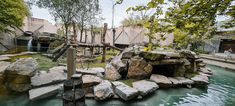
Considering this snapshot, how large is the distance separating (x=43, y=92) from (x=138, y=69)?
9.82ft

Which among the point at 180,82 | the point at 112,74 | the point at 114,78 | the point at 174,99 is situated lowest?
the point at 174,99

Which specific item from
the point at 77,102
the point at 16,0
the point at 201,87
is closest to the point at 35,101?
the point at 77,102

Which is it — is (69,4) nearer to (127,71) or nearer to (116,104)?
(127,71)

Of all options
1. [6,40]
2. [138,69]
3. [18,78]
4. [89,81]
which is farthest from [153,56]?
[6,40]

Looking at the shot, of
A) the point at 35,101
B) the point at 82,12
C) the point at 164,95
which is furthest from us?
the point at 82,12

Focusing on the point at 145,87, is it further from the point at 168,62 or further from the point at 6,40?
the point at 6,40

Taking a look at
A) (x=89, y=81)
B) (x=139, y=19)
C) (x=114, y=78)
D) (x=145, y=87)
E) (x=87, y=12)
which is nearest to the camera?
(x=89, y=81)

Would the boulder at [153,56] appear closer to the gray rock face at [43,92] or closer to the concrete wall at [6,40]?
the gray rock face at [43,92]

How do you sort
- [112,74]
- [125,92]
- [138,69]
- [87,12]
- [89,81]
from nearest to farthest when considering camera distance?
[125,92]
[89,81]
[112,74]
[138,69]
[87,12]

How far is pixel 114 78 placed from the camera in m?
4.51

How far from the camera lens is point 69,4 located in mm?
8797

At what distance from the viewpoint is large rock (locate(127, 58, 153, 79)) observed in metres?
4.74

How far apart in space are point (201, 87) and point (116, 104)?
357cm

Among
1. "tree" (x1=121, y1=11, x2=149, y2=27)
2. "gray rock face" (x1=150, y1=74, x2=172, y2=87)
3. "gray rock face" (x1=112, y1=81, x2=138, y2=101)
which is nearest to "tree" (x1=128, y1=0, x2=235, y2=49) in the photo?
"tree" (x1=121, y1=11, x2=149, y2=27)
